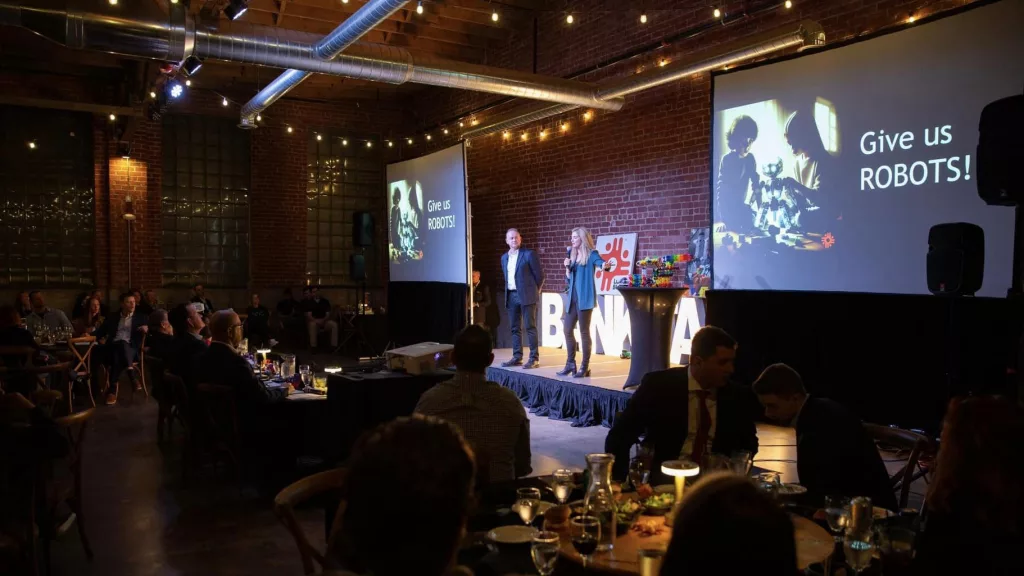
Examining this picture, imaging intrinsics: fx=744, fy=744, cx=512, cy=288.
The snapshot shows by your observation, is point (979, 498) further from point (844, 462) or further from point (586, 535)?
point (844, 462)

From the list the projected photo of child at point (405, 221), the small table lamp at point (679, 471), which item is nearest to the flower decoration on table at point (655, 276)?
the projected photo of child at point (405, 221)

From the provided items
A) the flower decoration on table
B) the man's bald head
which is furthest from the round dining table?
the flower decoration on table

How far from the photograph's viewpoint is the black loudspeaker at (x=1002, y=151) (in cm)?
310

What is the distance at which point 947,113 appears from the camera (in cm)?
553

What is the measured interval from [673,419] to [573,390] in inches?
172

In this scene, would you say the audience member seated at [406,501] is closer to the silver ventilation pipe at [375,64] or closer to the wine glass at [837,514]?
the wine glass at [837,514]

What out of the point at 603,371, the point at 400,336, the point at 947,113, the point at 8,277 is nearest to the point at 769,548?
the point at 947,113

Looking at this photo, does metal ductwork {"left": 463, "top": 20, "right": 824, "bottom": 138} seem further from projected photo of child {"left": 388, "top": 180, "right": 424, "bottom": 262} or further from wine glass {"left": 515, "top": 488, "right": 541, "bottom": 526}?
wine glass {"left": 515, "top": 488, "right": 541, "bottom": 526}

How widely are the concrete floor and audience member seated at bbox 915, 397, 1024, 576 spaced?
2972 millimetres

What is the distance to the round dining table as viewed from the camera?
5.98 feet

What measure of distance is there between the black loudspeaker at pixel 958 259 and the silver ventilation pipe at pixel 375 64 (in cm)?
529

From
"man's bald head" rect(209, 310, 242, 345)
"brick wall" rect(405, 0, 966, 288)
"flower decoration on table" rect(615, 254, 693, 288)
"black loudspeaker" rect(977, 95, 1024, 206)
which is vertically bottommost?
"man's bald head" rect(209, 310, 242, 345)

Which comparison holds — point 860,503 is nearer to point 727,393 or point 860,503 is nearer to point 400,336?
point 727,393

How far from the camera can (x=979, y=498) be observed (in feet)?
5.34
